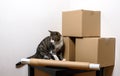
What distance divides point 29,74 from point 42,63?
0.55 meters

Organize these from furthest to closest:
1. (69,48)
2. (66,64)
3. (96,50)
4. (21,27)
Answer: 1. (21,27)
2. (69,48)
3. (96,50)
4. (66,64)

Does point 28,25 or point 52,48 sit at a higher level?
point 28,25

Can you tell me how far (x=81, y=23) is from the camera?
73.3 inches

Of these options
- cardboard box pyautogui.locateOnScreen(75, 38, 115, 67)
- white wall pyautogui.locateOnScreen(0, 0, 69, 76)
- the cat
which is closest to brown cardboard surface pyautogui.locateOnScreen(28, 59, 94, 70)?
cardboard box pyautogui.locateOnScreen(75, 38, 115, 67)

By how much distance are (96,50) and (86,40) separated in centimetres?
17

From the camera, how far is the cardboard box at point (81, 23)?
1.88m

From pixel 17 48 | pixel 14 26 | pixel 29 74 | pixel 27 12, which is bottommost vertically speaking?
pixel 29 74

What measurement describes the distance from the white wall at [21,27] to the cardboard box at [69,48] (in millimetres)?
397

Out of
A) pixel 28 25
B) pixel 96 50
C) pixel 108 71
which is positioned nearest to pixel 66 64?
pixel 96 50

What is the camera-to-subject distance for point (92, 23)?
1.96m

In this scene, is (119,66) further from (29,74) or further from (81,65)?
(29,74)

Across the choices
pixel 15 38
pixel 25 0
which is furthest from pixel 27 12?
pixel 15 38

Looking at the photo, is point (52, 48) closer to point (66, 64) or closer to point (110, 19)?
point (66, 64)

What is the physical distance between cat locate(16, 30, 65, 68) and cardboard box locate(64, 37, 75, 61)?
0.17ft
